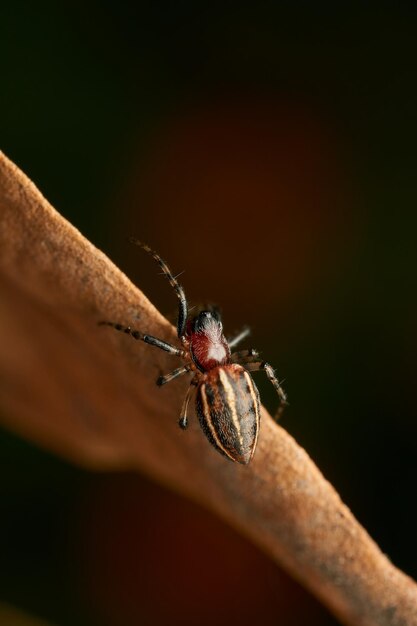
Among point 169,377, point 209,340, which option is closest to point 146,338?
point 169,377

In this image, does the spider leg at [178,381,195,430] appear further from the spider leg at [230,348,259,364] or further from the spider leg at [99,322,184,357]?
the spider leg at [230,348,259,364]

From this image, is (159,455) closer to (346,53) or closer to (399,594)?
(399,594)

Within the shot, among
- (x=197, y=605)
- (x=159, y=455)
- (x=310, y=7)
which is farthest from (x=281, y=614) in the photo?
(x=310, y=7)

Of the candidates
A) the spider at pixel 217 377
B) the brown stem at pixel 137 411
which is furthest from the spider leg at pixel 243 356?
the brown stem at pixel 137 411

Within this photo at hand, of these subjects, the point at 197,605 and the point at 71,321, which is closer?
the point at 71,321

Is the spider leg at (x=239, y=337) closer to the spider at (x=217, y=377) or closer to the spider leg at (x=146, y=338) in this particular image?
the spider at (x=217, y=377)

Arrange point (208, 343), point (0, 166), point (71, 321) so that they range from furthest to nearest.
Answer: point (208, 343) → point (71, 321) → point (0, 166)

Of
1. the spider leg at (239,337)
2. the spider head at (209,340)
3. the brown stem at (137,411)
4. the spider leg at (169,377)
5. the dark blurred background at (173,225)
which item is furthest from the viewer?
the spider head at (209,340)

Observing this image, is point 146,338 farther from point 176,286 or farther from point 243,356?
point 243,356
